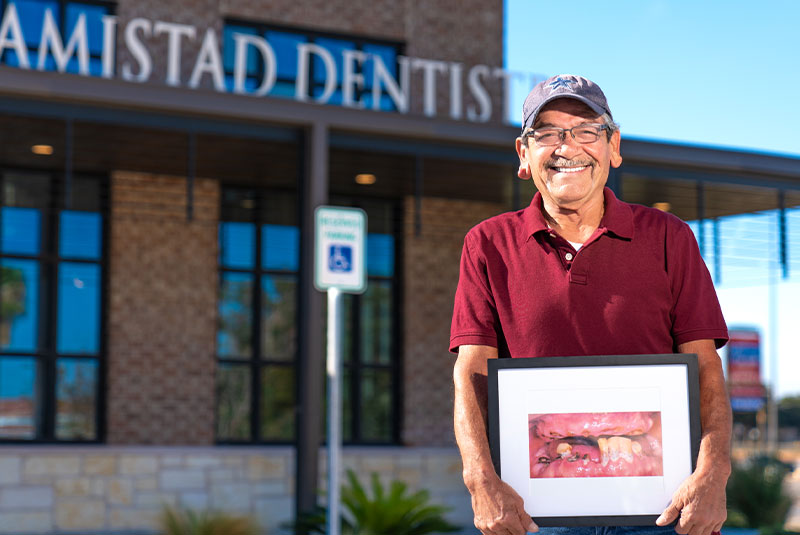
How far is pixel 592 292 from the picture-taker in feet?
8.02

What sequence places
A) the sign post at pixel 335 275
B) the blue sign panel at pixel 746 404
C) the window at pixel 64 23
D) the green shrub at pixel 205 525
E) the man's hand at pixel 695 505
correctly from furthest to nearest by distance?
the blue sign panel at pixel 746 404, the window at pixel 64 23, the green shrub at pixel 205 525, the sign post at pixel 335 275, the man's hand at pixel 695 505

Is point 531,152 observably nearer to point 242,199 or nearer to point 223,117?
point 223,117

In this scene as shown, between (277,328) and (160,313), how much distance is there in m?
1.56

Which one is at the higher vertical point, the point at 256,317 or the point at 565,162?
the point at 256,317

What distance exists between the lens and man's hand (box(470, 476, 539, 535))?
89.4 inches

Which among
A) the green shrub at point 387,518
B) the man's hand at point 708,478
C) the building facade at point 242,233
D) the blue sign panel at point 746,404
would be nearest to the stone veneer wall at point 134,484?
the building facade at point 242,233

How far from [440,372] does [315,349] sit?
15.2 feet

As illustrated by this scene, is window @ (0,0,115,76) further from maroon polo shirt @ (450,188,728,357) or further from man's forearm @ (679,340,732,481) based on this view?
man's forearm @ (679,340,732,481)

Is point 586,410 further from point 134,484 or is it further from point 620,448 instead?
point 134,484

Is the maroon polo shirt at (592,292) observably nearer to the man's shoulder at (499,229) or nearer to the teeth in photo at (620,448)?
the man's shoulder at (499,229)

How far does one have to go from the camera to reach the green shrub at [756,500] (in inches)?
542

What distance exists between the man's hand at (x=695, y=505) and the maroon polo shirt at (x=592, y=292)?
1.04ft

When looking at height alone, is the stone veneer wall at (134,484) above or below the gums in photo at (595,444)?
below

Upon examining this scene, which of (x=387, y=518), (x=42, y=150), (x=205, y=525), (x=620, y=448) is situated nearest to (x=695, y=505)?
(x=620, y=448)
